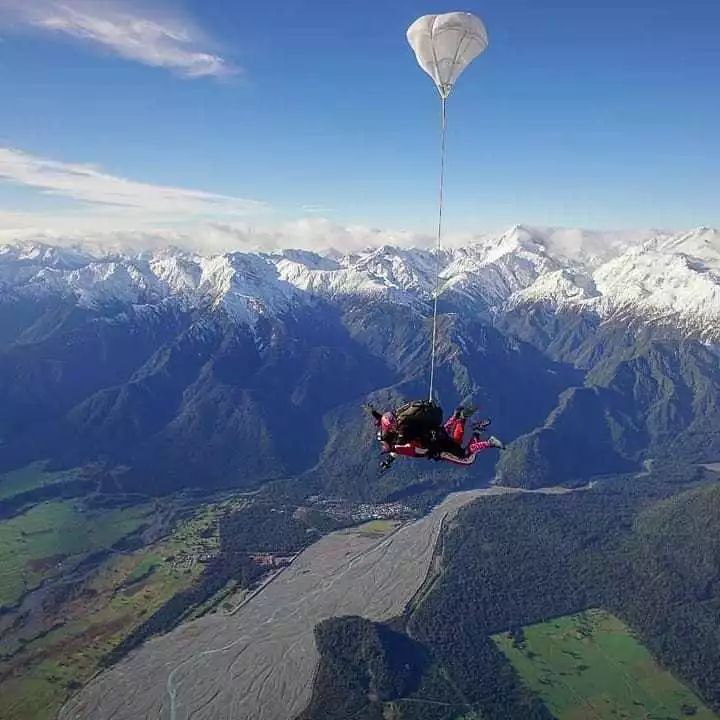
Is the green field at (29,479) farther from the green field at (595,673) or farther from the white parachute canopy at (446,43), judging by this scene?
the white parachute canopy at (446,43)

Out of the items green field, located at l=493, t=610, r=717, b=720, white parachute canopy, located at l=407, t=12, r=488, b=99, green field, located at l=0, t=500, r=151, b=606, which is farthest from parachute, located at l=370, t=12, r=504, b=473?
green field, located at l=0, t=500, r=151, b=606

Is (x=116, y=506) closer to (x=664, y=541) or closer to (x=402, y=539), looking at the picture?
(x=402, y=539)

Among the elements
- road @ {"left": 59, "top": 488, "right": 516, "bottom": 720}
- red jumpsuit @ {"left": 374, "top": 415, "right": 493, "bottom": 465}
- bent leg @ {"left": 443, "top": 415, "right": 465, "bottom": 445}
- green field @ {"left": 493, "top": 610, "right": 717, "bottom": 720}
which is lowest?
green field @ {"left": 493, "top": 610, "right": 717, "bottom": 720}

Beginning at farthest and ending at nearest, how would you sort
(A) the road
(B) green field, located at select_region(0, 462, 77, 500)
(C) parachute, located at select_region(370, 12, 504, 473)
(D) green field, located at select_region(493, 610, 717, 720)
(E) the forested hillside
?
(B) green field, located at select_region(0, 462, 77, 500) → (E) the forested hillside → (D) green field, located at select_region(493, 610, 717, 720) → (A) the road → (C) parachute, located at select_region(370, 12, 504, 473)

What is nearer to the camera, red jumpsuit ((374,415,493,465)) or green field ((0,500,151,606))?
red jumpsuit ((374,415,493,465))

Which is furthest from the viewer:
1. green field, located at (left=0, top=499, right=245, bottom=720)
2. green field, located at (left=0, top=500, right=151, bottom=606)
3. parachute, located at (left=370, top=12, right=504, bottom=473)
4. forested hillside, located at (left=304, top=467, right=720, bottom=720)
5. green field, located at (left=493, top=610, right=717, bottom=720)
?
green field, located at (left=0, top=500, right=151, bottom=606)

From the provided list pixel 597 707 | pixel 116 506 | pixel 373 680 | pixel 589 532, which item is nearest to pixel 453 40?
pixel 373 680

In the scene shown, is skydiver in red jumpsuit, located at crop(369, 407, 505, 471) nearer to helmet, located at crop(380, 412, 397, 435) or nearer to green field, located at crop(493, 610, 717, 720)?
helmet, located at crop(380, 412, 397, 435)

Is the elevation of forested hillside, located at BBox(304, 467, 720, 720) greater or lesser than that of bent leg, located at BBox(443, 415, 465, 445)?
lesser
